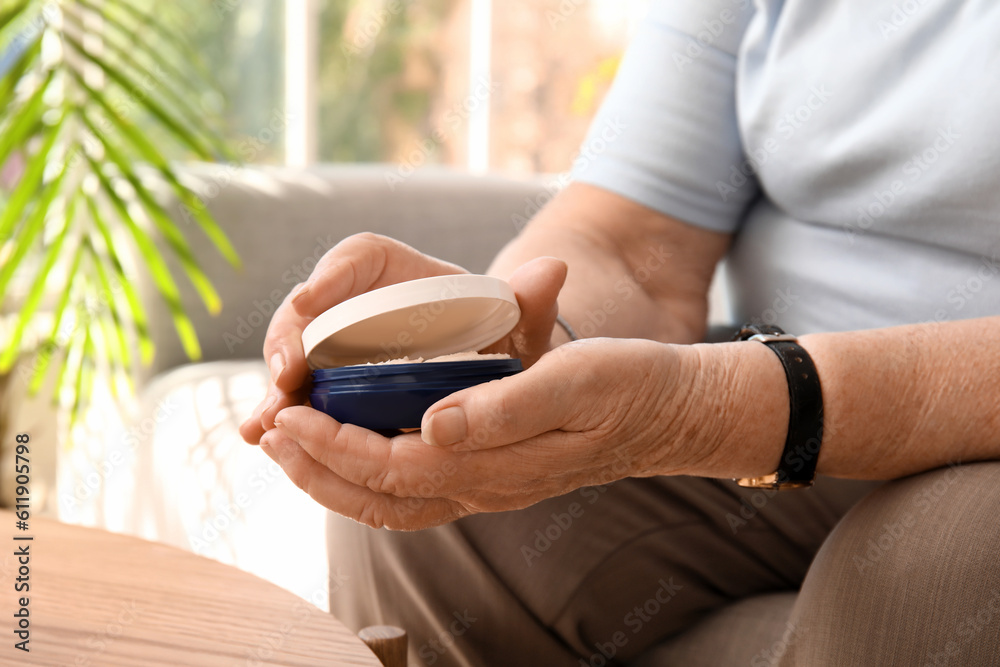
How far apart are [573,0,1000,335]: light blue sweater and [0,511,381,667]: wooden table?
22.8 inches

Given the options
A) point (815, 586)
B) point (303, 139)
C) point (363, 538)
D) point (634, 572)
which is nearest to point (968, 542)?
point (815, 586)

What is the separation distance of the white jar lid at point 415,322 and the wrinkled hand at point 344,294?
2 cm

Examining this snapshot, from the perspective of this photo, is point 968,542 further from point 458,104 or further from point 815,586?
point 458,104

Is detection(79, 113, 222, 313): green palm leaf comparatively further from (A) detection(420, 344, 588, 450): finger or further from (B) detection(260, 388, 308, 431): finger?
(A) detection(420, 344, 588, 450): finger

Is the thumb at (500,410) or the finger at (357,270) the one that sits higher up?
the finger at (357,270)

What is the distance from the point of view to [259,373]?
4.46 ft

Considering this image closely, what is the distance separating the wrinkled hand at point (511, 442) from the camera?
0.49m

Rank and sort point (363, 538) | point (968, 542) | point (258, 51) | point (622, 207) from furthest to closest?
point (258, 51) → point (622, 207) → point (363, 538) → point (968, 542)

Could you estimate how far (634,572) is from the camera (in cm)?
73

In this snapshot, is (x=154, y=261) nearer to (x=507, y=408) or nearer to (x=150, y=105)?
(x=150, y=105)

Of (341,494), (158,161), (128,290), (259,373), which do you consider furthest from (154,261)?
(341,494)

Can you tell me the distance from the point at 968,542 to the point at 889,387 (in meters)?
0.12

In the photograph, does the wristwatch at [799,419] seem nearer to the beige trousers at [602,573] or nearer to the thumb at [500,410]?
the beige trousers at [602,573]

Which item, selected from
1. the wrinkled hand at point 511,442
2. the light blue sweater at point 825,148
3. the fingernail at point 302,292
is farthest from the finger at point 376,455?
the light blue sweater at point 825,148
